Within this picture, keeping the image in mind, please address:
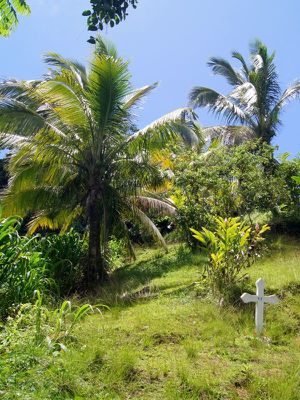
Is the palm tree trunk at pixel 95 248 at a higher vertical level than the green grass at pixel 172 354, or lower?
higher

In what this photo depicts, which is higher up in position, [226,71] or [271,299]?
[226,71]

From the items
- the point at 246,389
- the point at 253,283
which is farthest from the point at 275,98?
the point at 246,389

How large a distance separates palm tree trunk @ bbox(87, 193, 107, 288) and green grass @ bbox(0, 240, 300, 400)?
7.27ft

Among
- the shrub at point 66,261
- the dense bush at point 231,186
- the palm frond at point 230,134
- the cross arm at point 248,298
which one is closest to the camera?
the cross arm at point 248,298

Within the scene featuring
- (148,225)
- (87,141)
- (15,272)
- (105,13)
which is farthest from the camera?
(148,225)

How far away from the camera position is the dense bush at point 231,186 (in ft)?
38.5

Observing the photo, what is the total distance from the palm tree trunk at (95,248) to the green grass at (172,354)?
2.22 m

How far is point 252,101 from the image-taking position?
53.5 feet

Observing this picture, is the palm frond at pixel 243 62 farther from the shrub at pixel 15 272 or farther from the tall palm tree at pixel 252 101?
the shrub at pixel 15 272

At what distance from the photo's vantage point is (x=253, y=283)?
8102 millimetres

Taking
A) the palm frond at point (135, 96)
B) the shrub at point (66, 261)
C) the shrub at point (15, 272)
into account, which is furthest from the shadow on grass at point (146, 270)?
the palm frond at point (135, 96)

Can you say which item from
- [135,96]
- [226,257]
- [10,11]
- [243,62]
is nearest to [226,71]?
[243,62]

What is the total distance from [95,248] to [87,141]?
242 centimetres

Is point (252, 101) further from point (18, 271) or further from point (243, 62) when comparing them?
point (18, 271)
